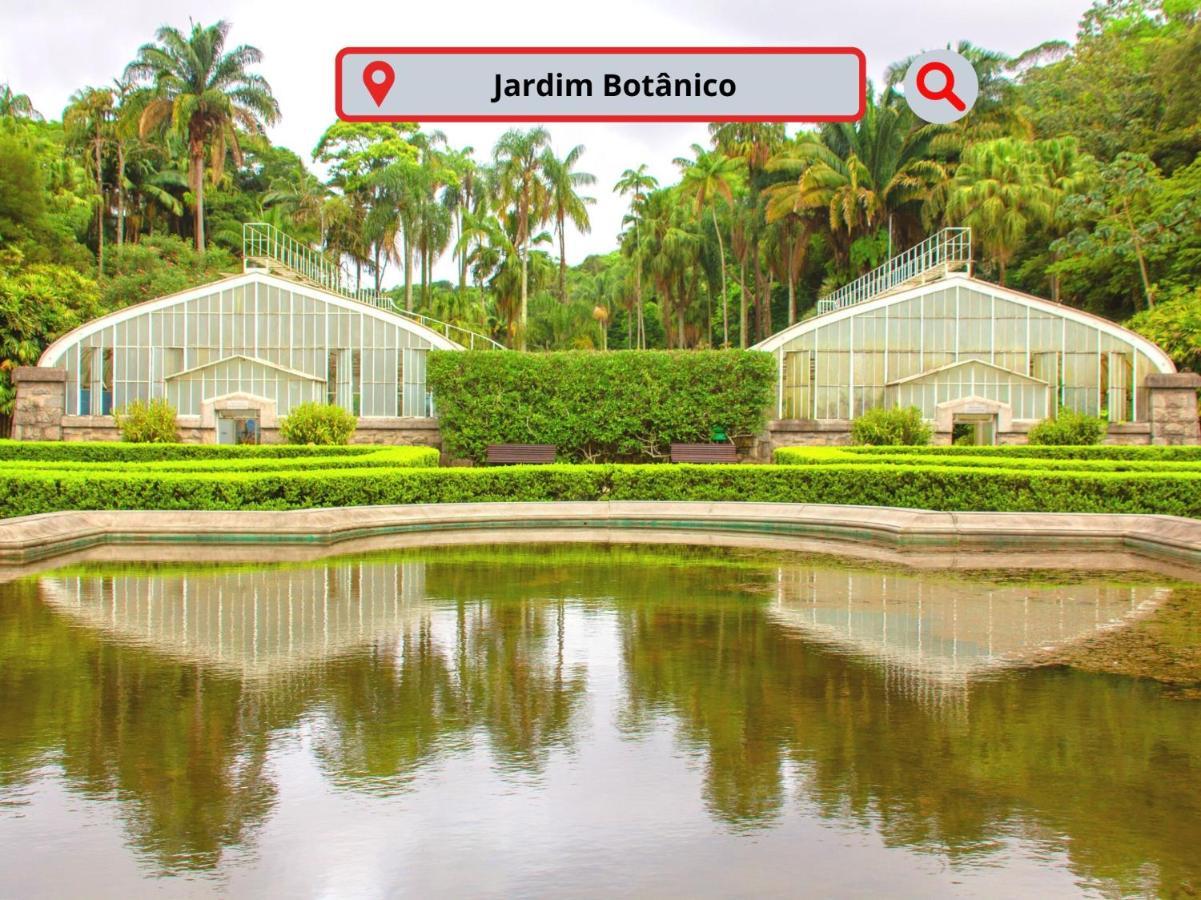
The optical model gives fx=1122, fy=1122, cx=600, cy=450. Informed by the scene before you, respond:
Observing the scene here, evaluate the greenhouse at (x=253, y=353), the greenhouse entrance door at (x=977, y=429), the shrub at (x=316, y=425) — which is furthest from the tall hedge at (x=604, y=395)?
the greenhouse entrance door at (x=977, y=429)

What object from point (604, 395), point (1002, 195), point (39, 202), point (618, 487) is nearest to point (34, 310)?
point (39, 202)

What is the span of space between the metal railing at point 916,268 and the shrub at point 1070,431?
614 centimetres

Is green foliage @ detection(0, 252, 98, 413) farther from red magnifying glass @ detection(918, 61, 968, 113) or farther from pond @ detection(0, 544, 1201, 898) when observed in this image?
red magnifying glass @ detection(918, 61, 968, 113)

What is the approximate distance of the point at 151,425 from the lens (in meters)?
29.5

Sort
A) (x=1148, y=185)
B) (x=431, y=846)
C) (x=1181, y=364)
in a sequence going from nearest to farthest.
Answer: (x=431, y=846) → (x=1181, y=364) → (x=1148, y=185)

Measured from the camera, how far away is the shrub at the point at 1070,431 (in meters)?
29.0

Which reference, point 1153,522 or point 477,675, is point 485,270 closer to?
point 1153,522

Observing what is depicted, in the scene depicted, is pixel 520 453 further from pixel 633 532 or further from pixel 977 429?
pixel 977 429

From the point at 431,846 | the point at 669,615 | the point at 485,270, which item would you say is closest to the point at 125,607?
the point at 669,615

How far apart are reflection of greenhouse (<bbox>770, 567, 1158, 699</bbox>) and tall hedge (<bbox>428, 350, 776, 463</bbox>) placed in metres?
18.0

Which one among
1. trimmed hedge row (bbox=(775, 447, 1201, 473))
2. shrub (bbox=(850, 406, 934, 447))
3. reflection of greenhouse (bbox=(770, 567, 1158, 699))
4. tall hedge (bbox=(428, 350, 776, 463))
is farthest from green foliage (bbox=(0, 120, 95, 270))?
reflection of greenhouse (bbox=(770, 567, 1158, 699))

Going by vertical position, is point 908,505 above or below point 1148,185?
below

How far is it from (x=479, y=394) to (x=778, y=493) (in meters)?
12.5

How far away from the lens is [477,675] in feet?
27.5
